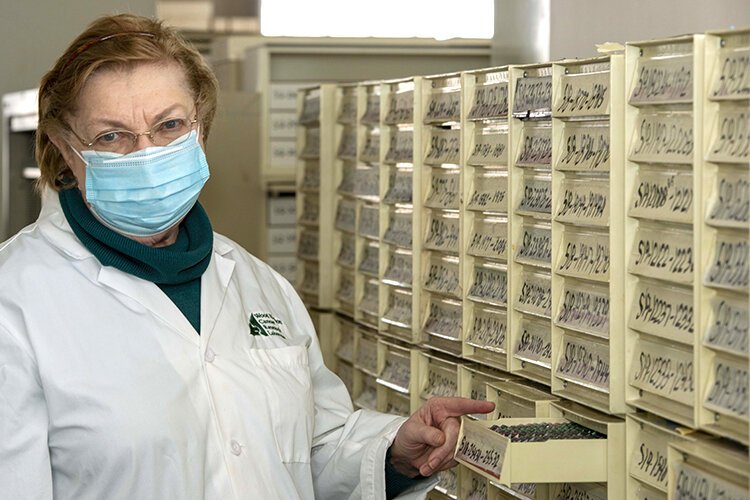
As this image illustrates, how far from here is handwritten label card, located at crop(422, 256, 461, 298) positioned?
2350 mm

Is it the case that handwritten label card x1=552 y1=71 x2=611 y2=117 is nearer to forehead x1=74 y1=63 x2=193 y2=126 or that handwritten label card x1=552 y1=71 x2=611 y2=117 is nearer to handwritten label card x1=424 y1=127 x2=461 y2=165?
handwritten label card x1=424 y1=127 x2=461 y2=165

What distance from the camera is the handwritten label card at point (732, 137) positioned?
1.49m

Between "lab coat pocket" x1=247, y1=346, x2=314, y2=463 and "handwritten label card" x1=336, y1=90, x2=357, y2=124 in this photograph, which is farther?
"handwritten label card" x1=336, y1=90, x2=357, y2=124

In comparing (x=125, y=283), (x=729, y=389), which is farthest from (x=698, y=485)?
(x=125, y=283)

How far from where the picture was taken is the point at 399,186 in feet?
8.53

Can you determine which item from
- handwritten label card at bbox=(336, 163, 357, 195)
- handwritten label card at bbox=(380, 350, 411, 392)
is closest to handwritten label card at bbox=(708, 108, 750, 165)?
handwritten label card at bbox=(380, 350, 411, 392)

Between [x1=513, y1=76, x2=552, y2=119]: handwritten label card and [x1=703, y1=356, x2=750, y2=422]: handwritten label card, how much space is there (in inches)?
22.0

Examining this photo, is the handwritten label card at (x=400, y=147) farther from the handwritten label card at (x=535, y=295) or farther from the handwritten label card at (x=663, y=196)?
the handwritten label card at (x=663, y=196)

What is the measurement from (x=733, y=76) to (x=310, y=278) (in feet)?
6.30

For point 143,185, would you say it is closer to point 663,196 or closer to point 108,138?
point 108,138

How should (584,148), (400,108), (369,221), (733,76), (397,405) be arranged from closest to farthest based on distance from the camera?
(733,76)
(584,148)
(400,108)
(397,405)
(369,221)

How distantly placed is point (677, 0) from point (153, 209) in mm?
1342

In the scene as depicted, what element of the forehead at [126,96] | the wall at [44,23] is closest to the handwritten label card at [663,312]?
the forehead at [126,96]

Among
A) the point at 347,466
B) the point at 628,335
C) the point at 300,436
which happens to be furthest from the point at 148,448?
→ the point at 628,335
